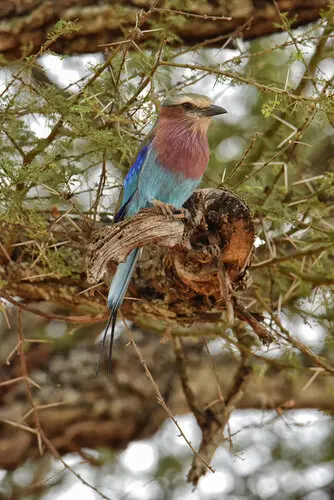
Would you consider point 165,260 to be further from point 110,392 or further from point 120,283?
point 110,392

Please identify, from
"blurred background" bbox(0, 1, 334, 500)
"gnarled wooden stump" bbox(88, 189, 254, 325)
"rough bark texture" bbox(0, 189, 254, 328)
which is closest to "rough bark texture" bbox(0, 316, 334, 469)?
"blurred background" bbox(0, 1, 334, 500)

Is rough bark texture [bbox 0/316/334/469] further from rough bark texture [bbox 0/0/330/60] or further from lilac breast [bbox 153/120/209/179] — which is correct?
lilac breast [bbox 153/120/209/179]

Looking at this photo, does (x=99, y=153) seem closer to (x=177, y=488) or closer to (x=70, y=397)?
(x=70, y=397)

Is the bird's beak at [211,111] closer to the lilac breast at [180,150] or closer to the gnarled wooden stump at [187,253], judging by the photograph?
the lilac breast at [180,150]

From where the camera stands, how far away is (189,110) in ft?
9.07

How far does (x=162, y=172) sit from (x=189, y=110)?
264 millimetres

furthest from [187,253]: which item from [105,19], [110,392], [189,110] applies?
[110,392]

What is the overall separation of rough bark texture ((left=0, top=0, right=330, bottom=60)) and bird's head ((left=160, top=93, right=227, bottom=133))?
398mm

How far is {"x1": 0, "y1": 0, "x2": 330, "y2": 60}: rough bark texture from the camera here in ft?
10.1

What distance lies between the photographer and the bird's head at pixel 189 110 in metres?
2.75

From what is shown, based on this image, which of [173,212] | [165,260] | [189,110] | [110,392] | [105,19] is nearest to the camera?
[173,212]

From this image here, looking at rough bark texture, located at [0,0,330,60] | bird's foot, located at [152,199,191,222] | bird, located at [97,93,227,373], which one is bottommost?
bird's foot, located at [152,199,191,222]

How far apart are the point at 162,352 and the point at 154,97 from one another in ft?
6.99

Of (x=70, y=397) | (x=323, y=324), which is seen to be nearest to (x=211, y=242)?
(x=323, y=324)
